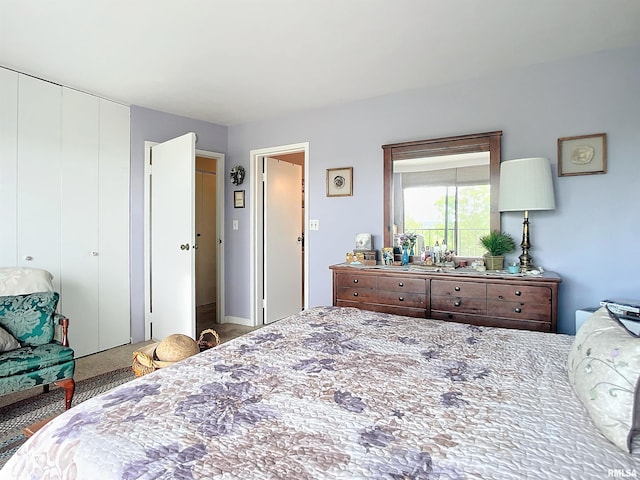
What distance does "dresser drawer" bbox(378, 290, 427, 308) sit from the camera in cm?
293

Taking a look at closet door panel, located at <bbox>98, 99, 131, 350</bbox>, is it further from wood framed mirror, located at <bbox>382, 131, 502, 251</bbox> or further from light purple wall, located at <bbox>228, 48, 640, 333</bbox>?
wood framed mirror, located at <bbox>382, 131, 502, 251</bbox>

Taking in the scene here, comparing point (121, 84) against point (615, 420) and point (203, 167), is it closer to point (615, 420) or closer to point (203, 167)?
point (203, 167)

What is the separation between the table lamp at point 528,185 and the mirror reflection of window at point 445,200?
0.37 meters

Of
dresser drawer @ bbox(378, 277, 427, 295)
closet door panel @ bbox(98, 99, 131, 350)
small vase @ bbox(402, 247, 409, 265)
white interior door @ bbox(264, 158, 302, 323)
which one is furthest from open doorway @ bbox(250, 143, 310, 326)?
dresser drawer @ bbox(378, 277, 427, 295)

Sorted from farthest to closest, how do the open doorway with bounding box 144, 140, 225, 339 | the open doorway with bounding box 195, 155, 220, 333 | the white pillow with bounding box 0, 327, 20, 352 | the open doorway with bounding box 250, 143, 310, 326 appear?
the open doorway with bounding box 195, 155, 220, 333 < the open doorway with bounding box 250, 143, 310, 326 < the open doorway with bounding box 144, 140, 225, 339 < the white pillow with bounding box 0, 327, 20, 352

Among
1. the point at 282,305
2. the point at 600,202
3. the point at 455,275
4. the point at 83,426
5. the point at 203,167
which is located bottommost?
the point at 282,305

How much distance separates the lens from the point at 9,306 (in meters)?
2.43

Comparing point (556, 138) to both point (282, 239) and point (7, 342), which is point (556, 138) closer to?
point (282, 239)

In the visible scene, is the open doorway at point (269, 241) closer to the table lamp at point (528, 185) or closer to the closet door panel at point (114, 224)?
the closet door panel at point (114, 224)

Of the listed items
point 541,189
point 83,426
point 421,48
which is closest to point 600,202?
point 541,189

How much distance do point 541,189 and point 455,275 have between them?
2.77 ft

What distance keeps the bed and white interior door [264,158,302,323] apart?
3122 millimetres

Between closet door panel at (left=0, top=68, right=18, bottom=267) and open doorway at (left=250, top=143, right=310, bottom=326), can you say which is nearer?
Result: closet door panel at (left=0, top=68, right=18, bottom=267)

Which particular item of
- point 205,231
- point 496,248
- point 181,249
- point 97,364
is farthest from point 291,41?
point 205,231
